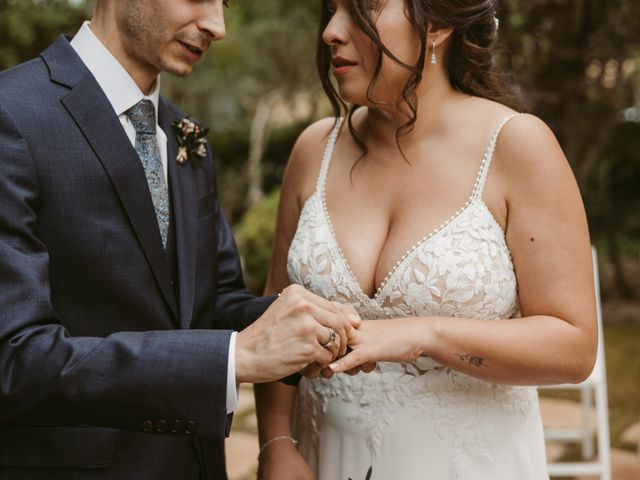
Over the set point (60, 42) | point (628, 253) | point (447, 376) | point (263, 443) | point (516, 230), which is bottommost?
point (628, 253)

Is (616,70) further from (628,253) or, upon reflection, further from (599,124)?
(628,253)

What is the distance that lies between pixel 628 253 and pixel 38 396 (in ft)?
33.2

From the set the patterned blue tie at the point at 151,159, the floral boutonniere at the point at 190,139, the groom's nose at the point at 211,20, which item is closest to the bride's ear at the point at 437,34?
the groom's nose at the point at 211,20

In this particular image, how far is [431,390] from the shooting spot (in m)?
2.30

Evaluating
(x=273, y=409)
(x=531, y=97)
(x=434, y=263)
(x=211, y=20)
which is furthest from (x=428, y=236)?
(x=531, y=97)

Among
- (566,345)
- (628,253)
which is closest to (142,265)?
(566,345)

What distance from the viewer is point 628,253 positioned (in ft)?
35.1

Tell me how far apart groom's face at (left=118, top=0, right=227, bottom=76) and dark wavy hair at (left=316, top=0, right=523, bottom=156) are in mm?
415

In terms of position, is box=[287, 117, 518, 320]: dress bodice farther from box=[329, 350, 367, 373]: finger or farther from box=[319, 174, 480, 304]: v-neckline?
box=[329, 350, 367, 373]: finger

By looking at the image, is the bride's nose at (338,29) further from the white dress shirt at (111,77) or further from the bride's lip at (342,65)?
the white dress shirt at (111,77)

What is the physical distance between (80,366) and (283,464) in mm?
795

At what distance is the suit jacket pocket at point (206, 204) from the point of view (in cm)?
231

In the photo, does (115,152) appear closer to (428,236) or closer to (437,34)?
(428,236)

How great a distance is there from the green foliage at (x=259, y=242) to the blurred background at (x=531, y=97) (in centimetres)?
1
